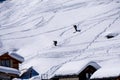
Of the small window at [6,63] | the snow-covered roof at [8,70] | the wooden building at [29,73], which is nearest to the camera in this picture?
the snow-covered roof at [8,70]

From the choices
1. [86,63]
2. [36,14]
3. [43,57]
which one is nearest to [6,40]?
[36,14]

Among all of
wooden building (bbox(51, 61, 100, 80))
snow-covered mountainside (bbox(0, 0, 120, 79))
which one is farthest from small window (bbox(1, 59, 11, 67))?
wooden building (bbox(51, 61, 100, 80))

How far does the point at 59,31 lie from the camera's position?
79.6m

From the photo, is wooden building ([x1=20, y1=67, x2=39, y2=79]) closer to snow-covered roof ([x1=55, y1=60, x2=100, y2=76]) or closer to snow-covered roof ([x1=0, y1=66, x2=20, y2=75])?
snow-covered roof ([x1=0, y1=66, x2=20, y2=75])

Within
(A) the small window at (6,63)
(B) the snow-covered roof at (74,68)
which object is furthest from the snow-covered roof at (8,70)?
(B) the snow-covered roof at (74,68)

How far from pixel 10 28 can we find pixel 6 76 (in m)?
54.3

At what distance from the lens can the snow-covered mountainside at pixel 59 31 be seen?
5703 centimetres

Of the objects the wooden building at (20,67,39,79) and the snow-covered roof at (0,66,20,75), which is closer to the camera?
the snow-covered roof at (0,66,20,75)

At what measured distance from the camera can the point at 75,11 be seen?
9231 centimetres

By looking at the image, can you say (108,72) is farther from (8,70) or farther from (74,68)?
(8,70)

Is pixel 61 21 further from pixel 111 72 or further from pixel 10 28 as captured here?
pixel 111 72

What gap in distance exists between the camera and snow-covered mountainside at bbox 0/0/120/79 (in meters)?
57.0

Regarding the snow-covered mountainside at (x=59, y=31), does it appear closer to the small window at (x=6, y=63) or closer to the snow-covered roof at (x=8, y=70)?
the small window at (x=6, y=63)

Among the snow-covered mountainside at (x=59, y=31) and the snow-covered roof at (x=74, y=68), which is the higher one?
the snow-covered mountainside at (x=59, y=31)
